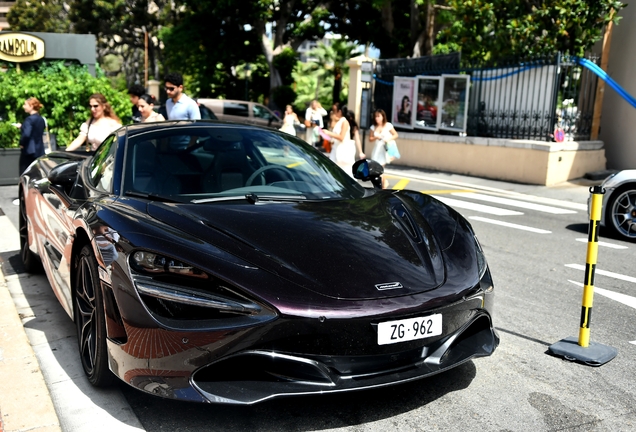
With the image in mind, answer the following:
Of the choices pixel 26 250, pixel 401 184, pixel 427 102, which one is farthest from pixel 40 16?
pixel 26 250

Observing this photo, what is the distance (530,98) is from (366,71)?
5895 mm

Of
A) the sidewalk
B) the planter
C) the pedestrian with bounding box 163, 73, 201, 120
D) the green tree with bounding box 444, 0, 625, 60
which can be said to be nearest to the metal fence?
the green tree with bounding box 444, 0, 625, 60

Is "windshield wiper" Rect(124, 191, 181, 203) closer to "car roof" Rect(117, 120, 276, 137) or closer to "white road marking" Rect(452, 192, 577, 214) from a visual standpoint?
"car roof" Rect(117, 120, 276, 137)

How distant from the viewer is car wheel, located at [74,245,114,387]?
3529mm

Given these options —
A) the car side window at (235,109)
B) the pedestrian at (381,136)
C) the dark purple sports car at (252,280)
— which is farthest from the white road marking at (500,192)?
the car side window at (235,109)

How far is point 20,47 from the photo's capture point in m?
14.9

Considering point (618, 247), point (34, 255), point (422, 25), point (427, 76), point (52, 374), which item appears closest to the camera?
point (52, 374)

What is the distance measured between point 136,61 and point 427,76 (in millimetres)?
50690

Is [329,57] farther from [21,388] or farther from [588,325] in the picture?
[21,388]

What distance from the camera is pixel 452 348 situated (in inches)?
139

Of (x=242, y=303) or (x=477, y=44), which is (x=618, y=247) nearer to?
(x=242, y=303)

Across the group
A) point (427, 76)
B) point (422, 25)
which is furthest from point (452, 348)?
point (422, 25)

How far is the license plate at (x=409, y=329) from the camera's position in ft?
10.5

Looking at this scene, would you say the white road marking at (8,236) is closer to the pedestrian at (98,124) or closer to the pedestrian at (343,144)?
the pedestrian at (98,124)
